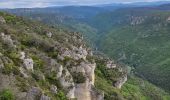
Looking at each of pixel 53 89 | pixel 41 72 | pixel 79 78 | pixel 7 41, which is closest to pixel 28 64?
pixel 41 72

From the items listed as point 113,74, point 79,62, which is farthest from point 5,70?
point 113,74

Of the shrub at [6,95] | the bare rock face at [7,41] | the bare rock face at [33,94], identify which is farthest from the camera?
the bare rock face at [7,41]

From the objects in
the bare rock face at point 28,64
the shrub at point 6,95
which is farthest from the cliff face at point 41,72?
the shrub at point 6,95

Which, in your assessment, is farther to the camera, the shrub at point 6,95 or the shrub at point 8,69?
the shrub at point 8,69

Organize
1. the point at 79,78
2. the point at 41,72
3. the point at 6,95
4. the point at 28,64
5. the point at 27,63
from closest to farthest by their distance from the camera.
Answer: the point at 6,95 < the point at 27,63 < the point at 28,64 < the point at 41,72 < the point at 79,78

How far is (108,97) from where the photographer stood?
75.6 m

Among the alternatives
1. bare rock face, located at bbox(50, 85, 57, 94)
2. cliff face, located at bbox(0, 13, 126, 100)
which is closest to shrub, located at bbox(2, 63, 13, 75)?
cliff face, located at bbox(0, 13, 126, 100)

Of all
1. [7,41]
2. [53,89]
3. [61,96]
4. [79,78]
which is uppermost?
[7,41]

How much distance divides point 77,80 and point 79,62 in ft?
15.4

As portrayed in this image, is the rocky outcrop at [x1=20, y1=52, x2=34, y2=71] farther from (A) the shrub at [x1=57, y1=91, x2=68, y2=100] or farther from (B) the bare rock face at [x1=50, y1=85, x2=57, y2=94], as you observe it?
(A) the shrub at [x1=57, y1=91, x2=68, y2=100]

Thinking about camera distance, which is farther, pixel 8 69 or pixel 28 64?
pixel 28 64

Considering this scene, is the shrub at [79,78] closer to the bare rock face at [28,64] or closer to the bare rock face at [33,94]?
the bare rock face at [28,64]

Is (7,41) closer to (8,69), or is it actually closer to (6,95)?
(8,69)

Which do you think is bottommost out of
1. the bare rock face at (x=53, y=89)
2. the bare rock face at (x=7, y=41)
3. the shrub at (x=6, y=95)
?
the bare rock face at (x=53, y=89)
